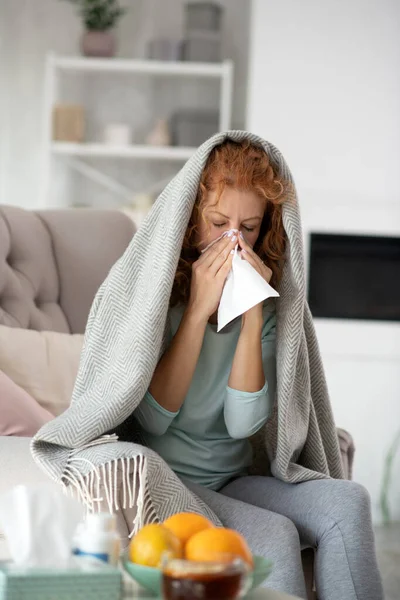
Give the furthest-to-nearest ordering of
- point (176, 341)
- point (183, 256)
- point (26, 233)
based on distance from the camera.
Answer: point (26, 233), point (183, 256), point (176, 341)

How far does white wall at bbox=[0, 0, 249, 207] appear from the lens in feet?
15.1

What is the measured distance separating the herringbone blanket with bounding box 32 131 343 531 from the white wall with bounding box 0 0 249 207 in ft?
10.1

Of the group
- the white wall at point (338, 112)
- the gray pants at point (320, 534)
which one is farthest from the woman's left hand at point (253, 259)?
the white wall at point (338, 112)

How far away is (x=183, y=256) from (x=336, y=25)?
2.65 m

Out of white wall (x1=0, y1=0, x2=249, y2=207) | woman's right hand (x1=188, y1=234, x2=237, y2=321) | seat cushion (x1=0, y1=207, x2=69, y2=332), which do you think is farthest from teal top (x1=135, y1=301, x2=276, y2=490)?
white wall (x1=0, y1=0, x2=249, y2=207)

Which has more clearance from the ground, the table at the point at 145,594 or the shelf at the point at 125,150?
the shelf at the point at 125,150

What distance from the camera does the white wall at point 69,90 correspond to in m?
4.61

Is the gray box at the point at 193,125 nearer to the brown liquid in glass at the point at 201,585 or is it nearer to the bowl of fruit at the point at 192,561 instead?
the bowl of fruit at the point at 192,561

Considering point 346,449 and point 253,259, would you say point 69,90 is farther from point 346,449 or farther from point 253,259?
point 253,259

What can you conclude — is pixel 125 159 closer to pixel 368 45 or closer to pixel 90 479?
pixel 368 45

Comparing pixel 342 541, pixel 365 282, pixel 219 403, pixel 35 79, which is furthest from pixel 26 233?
pixel 35 79

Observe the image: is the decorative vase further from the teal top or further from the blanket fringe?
the blanket fringe

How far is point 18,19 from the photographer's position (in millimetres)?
4617

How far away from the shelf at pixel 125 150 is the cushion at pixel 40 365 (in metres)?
2.28
